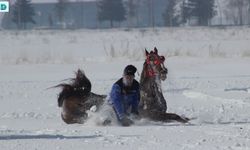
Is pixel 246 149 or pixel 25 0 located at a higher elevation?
pixel 25 0

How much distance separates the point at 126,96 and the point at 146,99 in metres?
0.42

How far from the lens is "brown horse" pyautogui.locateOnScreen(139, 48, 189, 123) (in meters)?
10.8

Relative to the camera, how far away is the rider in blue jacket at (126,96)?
10523 mm

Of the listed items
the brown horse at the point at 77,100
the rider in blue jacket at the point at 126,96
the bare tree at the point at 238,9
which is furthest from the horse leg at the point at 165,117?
the bare tree at the point at 238,9

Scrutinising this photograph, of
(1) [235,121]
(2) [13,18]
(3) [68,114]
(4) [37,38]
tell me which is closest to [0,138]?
(3) [68,114]

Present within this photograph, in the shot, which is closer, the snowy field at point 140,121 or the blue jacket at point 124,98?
the snowy field at point 140,121

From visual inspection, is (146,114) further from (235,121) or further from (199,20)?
(199,20)

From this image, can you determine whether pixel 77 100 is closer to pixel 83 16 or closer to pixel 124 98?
pixel 124 98

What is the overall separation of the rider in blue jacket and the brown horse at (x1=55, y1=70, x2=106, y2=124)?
38 centimetres

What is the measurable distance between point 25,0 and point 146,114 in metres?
46.9

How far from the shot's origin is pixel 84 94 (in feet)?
36.2

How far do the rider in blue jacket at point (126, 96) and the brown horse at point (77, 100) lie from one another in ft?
1.24

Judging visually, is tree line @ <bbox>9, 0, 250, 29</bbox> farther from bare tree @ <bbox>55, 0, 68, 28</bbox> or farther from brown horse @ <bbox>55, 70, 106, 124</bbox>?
brown horse @ <bbox>55, 70, 106, 124</bbox>

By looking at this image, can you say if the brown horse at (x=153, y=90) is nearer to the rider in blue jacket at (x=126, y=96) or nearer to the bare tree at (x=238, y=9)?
the rider in blue jacket at (x=126, y=96)
